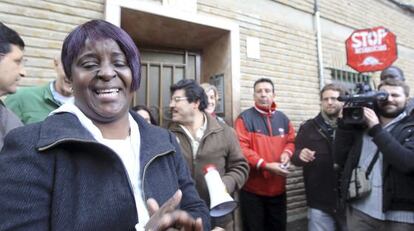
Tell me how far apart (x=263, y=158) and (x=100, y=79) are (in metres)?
2.78

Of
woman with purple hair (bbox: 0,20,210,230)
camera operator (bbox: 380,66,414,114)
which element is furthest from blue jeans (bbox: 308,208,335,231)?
woman with purple hair (bbox: 0,20,210,230)

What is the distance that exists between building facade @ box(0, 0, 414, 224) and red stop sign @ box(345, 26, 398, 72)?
1.85 ft

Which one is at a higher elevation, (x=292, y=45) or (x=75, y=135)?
(x=292, y=45)

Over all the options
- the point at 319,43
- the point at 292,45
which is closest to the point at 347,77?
the point at 319,43

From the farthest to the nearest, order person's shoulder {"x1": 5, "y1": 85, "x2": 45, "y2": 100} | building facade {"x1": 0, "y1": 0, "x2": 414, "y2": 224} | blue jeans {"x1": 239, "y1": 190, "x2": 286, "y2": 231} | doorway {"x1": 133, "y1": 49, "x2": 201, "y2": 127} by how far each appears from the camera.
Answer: doorway {"x1": 133, "y1": 49, "x2": 201, "y2": 127}, blue jeans {"x1": 239, "y1": 190, "x2": 286, "y2": 231}, building facade {"x1": 0, "y1": 0, "x2": 414, "y2": 224}, person's shoulder {"x1": 5, "y1": 85, "x2": 45, "y2": 100}

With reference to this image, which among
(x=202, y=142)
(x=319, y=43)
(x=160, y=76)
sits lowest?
(x=202, y=142)

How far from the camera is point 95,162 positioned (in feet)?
3.41

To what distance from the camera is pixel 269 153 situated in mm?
3695

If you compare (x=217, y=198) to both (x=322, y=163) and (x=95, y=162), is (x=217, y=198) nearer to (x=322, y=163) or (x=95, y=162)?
(x=95, y=162)

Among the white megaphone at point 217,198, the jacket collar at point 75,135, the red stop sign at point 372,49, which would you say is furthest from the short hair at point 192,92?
the red stop sign at point 372,49

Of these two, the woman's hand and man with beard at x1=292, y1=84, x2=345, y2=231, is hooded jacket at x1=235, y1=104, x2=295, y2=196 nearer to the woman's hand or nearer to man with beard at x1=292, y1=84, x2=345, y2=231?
man with beard at x1=292, y1=84, x2=345, y2=231

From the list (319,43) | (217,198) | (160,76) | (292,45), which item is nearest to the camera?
(217,198)

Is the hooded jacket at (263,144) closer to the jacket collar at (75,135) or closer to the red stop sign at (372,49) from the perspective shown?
the red stop sign at (372,49)

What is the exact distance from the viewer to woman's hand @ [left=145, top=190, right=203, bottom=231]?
845mm
